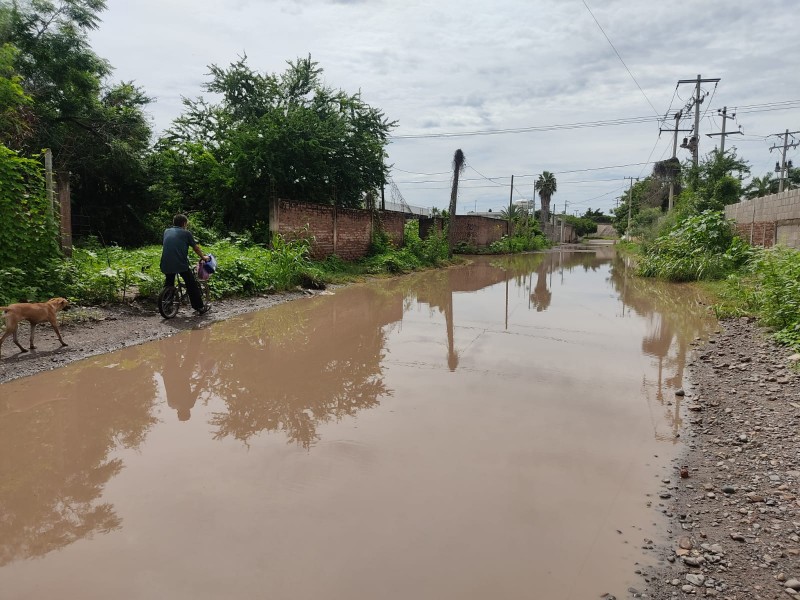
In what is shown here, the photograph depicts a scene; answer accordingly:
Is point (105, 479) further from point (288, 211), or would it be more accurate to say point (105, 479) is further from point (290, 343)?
point (288, 211)

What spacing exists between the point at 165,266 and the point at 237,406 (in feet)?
14.2

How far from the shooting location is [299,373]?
5.72 m

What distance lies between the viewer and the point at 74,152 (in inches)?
601

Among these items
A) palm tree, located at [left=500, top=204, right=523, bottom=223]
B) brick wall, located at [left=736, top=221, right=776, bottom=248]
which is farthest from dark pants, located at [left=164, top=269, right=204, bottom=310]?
palm tree, located at [left=500, top=204, right=523, bottom=223]

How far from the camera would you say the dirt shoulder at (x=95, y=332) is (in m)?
5.61

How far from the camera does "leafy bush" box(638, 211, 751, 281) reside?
46.8 ft

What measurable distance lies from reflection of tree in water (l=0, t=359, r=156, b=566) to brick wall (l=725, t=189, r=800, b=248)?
1222 centimetres

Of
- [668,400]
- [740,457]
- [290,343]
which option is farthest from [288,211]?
[740,457]

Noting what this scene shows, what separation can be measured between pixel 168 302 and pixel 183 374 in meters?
2.89

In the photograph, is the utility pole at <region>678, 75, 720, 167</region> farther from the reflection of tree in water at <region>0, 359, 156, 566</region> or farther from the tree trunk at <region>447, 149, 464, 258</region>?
the reflection of tree in water at <region>0, 359, 156, 566</region>

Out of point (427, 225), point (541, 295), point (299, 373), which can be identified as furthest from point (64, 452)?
point (427, 225)

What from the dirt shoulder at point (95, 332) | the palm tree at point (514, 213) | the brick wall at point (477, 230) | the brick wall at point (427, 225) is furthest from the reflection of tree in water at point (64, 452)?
the palm tree at point (514, 213)

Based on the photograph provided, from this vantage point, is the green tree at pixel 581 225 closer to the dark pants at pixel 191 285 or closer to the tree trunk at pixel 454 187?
the tree trunk at pixel 454 187

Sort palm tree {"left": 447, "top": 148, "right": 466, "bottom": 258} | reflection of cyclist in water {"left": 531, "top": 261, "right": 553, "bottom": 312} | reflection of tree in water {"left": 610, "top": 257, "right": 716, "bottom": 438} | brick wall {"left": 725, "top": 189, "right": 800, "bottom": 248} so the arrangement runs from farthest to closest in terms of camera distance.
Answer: palm tree {"left": 447, "top": 148, "right": 466, "bottom": 258} → brick wall {"left": 725, "top": 189, "right": 800, "bottom": 248} → reflection of cyclist in water {"left": 531, "top": 261, "right": 553, "bottom": 312} → reflection of tree in water {"left": 610, "top": 257, "right": 716, "bottom": 438}
